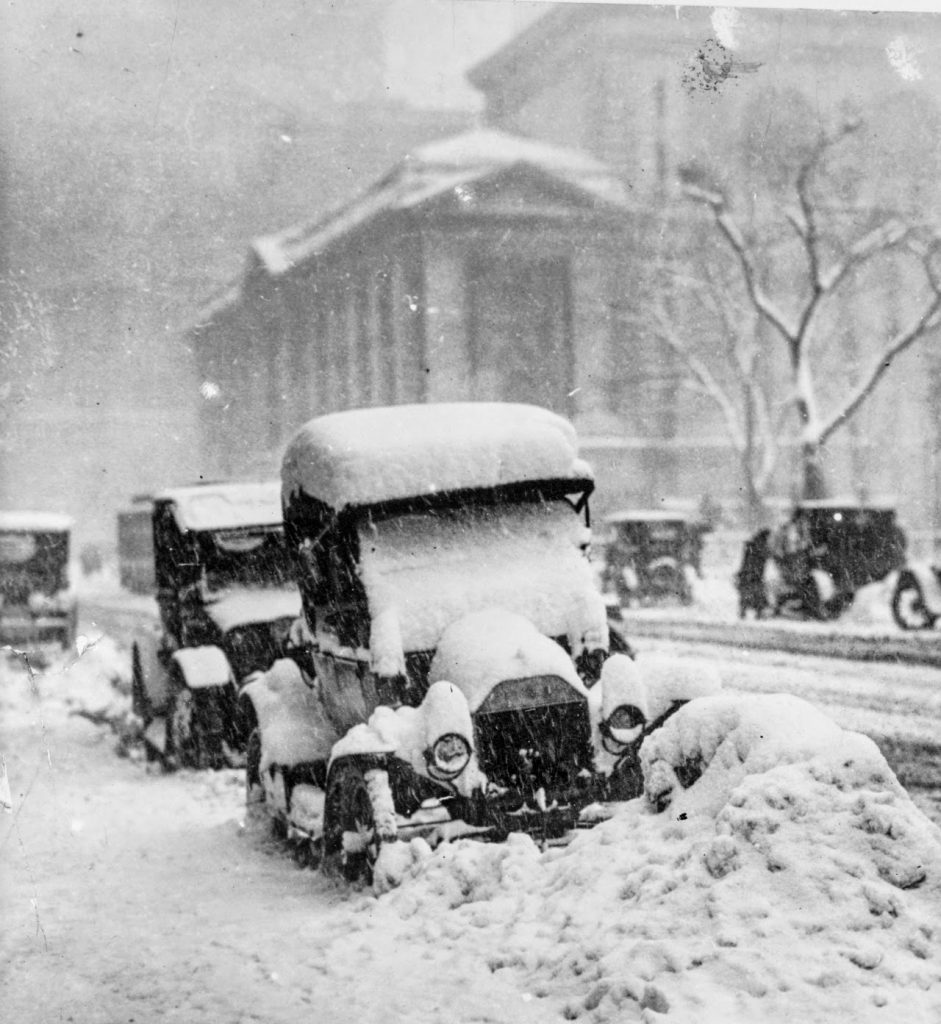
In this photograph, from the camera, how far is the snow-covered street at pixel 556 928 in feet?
13.2

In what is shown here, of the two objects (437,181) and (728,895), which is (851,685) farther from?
(437,181)

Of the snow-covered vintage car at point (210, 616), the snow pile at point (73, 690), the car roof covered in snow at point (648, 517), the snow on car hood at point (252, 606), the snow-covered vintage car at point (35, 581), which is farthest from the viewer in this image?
the car roof covered in snow at point (648, 517)

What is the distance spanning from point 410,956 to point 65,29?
5787 millimetres

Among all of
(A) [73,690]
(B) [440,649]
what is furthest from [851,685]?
(A) [73,690]

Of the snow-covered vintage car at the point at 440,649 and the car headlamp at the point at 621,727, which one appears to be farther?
the car headlamp at the point at 621,727

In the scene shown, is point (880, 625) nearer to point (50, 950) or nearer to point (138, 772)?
point (138, 772)

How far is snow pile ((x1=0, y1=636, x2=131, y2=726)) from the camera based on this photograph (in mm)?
12461

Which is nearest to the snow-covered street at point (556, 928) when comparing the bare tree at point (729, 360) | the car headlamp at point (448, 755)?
the car headlamp at point (448, 755)

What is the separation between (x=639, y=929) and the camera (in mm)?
4402

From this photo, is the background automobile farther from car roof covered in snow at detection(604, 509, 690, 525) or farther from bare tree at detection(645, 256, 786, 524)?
bare tree at detection(645, 256, 786, 524)

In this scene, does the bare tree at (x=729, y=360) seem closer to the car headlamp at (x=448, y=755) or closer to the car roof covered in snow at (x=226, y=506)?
the car roof covered in snow at (x=226, y=506)

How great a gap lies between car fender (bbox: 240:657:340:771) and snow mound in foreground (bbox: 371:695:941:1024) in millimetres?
1577

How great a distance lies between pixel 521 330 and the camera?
112 feet

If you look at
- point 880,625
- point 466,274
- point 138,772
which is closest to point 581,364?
point 466,274
